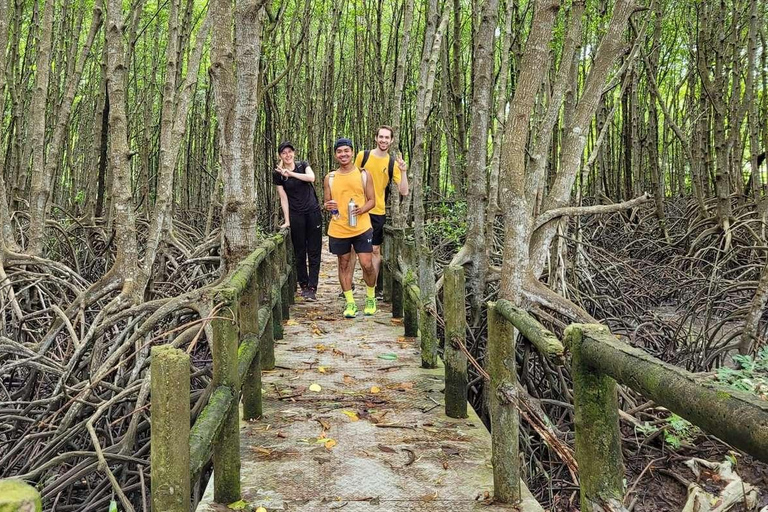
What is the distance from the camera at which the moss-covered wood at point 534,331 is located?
1.73 meters

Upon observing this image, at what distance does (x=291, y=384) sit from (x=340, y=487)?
4.50 ft

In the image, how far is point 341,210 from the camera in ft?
18.0

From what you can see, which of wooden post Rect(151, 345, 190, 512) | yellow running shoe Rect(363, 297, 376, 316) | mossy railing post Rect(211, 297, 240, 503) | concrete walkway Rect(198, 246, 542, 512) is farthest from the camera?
yellow running shoe Rect(363, 297, 376, 316)

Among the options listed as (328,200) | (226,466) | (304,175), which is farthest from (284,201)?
(226,466)

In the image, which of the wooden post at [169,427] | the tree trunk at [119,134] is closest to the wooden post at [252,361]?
the wooden post at [169,427]

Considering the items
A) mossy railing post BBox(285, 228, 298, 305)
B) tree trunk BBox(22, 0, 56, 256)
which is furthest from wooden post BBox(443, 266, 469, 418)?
tree trunk BBox(22, 0, 56, 256)

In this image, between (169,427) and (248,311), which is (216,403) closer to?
(169,427)

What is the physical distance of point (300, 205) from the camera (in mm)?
6070

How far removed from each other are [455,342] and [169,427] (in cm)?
171

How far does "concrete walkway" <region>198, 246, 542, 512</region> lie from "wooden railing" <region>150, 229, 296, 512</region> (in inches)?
7.1

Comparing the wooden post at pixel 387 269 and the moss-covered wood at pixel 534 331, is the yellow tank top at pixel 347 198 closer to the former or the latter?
the wooden post at pixel 387 269

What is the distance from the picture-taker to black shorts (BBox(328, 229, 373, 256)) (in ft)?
18.1

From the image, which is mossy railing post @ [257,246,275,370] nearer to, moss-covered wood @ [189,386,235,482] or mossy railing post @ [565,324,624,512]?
moss-covered wood @ [189,386,235,482]

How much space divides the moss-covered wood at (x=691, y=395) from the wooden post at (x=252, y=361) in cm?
193
